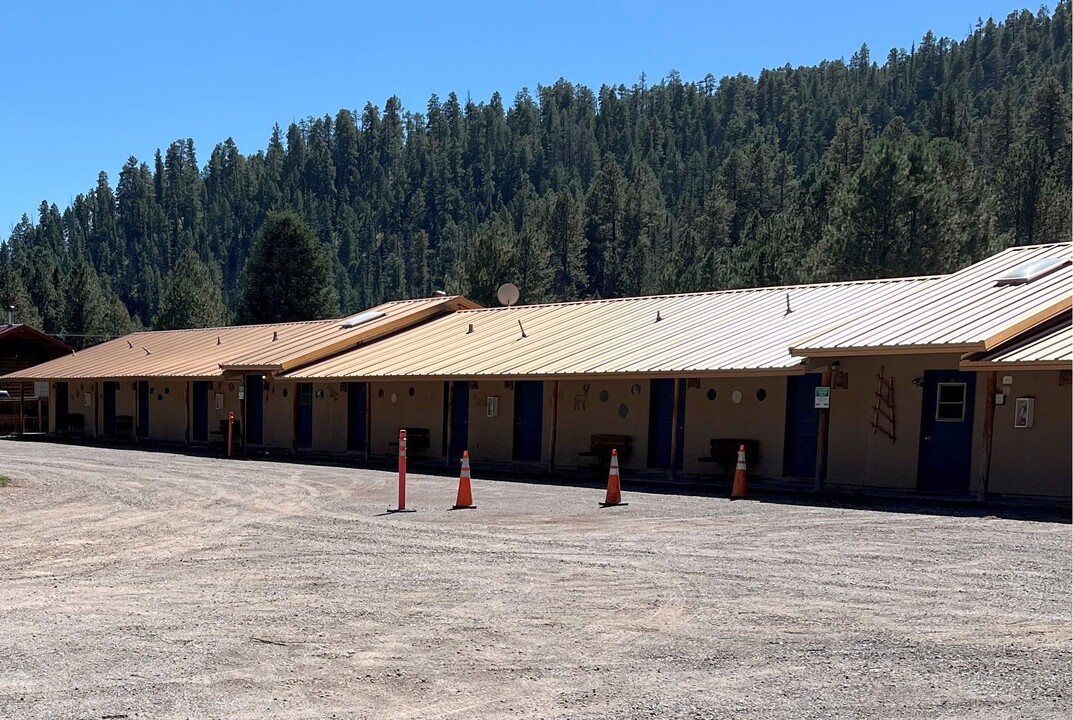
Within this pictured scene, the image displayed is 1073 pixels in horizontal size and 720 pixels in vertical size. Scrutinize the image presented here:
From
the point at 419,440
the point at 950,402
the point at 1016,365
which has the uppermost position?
the point at 1016,365

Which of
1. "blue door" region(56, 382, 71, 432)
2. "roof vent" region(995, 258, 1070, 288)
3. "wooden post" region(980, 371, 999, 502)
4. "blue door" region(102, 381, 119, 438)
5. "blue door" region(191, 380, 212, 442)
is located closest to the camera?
"wooden post" region(980, 371, 999, 502)

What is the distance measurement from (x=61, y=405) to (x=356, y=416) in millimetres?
19915

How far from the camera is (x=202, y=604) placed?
9547 millimetres

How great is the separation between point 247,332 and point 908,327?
29.8 m

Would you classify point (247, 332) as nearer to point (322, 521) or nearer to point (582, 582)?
point (322, 521)

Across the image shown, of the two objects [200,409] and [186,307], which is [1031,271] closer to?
[200,409]

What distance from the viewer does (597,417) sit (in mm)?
25062

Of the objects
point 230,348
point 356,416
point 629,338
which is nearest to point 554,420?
point 629,338

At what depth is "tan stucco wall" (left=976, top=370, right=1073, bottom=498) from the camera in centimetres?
1755

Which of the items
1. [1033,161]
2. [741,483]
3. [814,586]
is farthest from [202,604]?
[1033,161]

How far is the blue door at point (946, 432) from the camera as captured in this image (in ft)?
62.3

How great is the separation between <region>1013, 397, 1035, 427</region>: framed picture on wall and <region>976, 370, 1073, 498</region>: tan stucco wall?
5 cm

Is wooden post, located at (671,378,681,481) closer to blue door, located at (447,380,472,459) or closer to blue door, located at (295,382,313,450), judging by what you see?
blue door, located at (447,380,472,459)

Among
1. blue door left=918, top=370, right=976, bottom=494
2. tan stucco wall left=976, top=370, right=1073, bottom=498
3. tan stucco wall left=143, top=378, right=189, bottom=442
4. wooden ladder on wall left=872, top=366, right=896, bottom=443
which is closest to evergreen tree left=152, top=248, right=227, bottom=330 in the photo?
tan stucco wall left=143, top=378, right=189, bottom=442
